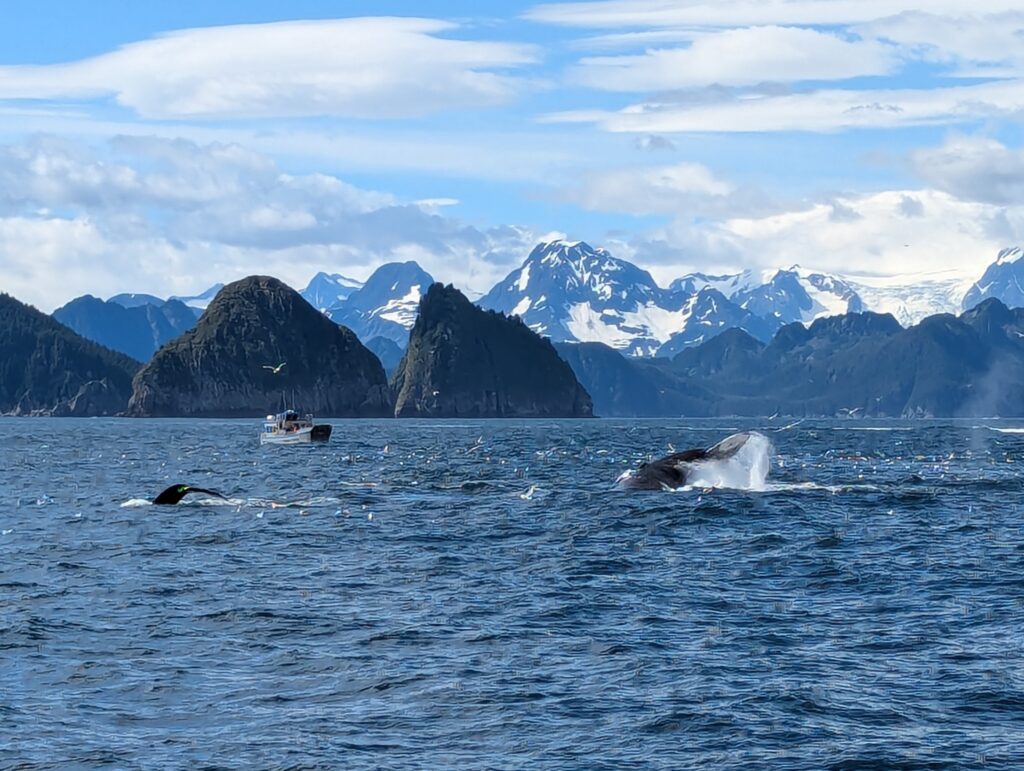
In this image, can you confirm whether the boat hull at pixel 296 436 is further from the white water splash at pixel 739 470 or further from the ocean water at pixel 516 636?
the ocean water at pixel 516 636

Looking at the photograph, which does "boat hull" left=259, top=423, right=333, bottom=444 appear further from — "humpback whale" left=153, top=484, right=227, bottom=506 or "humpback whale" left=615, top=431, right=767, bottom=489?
"humpback whale" left=153, top=484, right=227, bottom=506

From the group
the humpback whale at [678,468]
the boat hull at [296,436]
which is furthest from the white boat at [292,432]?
the humpback whale at [678,468]

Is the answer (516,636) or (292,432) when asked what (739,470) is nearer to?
(516,636)

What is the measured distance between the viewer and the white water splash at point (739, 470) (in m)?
75.9

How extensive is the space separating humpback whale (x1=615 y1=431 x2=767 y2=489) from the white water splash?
0.15 metres

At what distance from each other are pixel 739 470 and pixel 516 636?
47.6 m

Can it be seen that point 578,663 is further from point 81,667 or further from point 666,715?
point 81,667

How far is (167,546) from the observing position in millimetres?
50375

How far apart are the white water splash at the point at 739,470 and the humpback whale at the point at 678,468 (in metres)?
0.15

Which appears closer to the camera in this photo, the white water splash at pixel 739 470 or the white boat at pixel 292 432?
the white water splash at pixel 739 470

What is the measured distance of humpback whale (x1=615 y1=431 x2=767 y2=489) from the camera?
74125mm

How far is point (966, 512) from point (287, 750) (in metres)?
46.3

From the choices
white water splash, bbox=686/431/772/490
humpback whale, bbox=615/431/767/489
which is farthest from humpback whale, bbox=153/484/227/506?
white water splash, bbox=686/431/772/490

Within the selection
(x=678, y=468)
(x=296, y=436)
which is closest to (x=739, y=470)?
(x=678, y=468)
